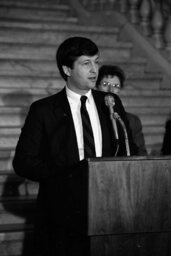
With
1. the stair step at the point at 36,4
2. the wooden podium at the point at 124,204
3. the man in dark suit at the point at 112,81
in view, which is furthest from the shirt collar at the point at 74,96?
the stair step at the point at 36,4

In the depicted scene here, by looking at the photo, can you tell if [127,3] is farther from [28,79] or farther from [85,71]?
[85,71]

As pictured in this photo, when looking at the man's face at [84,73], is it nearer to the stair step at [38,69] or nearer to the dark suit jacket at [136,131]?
the dark suit jacket at [136,131]

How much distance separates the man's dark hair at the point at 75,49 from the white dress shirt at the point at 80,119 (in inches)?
7.4

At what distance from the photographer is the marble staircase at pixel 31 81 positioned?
20.2 feet

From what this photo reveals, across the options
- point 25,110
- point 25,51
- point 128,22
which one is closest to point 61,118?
point 25,110

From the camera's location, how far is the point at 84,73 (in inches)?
179

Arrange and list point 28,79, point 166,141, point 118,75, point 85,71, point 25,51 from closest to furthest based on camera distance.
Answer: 1. point 85,71
2. point 166,141
3. point 118,75
4. point 28,79
5. point 25,51

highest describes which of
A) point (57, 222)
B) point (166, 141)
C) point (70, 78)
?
point (70, 78)

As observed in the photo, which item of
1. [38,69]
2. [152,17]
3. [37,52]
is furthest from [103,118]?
[152,17]

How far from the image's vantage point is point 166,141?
592 centimetres

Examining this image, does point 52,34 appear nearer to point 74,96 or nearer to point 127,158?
point 74,96

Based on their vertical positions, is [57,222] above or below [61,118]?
below

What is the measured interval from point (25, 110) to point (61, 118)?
293 centimetres

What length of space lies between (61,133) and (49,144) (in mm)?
101
